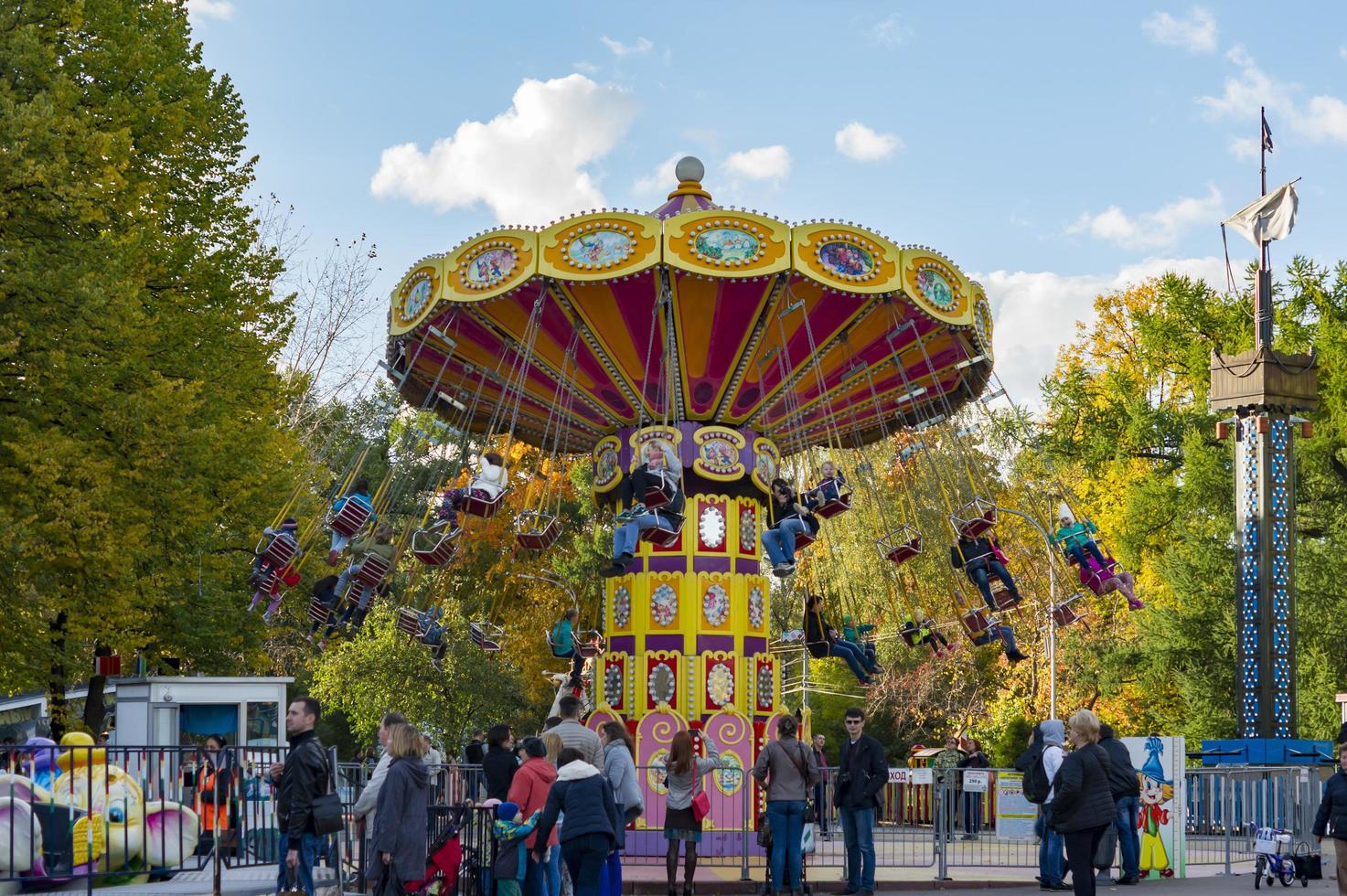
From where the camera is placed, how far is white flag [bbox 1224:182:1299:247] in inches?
1259

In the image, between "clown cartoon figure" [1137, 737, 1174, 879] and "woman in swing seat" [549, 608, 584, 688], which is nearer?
"clown cartoon figure" [1137, 737, 1174, 879]

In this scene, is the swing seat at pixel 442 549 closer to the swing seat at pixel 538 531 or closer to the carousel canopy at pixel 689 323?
the swing seat at pixel 538 531

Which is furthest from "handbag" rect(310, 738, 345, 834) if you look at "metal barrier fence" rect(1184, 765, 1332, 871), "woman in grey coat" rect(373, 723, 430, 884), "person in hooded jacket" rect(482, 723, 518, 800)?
"metal barrier fence" rect(1184, 765, 1332, 871)

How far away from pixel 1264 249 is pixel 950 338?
15.0 meters

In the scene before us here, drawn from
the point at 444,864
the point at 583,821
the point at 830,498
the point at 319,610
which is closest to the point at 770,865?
the point at 444,864

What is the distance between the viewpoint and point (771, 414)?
2112 cm

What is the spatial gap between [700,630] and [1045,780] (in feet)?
18.2

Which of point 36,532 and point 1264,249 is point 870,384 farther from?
point 1264,249

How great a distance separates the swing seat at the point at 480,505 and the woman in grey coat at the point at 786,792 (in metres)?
4.71

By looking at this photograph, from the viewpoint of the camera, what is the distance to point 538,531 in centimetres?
1888

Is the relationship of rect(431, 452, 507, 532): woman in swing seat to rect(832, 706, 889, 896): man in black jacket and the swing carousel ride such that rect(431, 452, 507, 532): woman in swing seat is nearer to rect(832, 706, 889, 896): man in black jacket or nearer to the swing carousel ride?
the swing carousel ride

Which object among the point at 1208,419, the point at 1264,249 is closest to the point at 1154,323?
the point at 1208,419

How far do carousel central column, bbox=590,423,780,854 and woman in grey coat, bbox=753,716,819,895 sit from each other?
420cm

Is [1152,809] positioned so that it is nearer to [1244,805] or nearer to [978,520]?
[1244,805]
